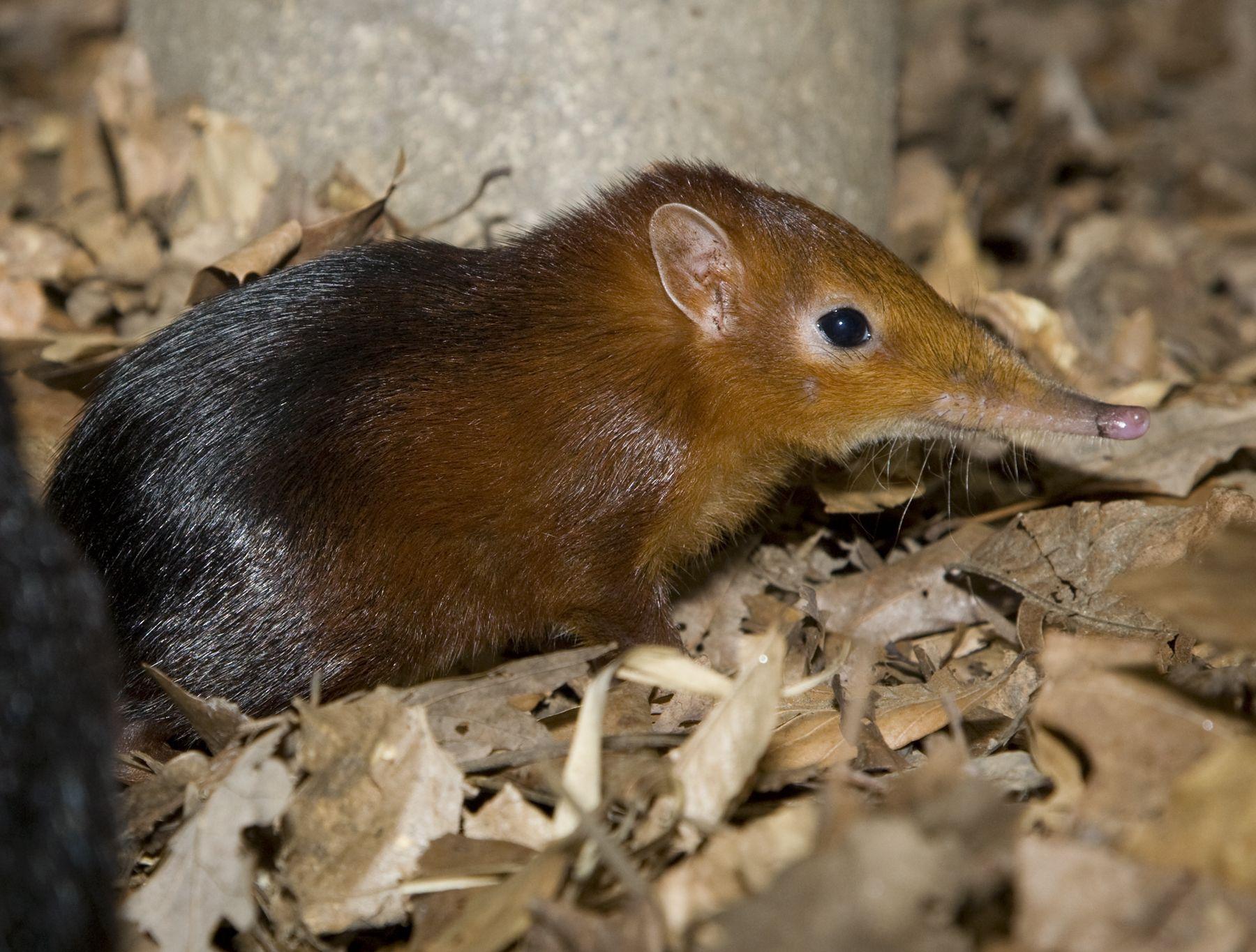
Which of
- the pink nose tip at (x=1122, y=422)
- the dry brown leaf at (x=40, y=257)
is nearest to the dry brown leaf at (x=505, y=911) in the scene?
the pink nose tip at (x=1122, y=422)

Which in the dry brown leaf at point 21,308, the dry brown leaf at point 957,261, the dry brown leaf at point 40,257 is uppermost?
the dry brown leaf at point 957,261

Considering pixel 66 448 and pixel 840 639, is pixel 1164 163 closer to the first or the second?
pixel 840 639

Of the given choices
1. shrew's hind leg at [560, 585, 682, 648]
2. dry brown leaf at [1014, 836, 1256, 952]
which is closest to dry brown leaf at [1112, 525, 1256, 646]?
dry brown leaf at [1014, 836, 1256, 952]

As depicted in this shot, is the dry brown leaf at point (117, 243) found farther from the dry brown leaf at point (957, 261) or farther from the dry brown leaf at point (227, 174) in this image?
the dry brown leaf at point (957, 261)

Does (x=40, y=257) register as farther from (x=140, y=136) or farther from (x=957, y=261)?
(x=957, y=261)

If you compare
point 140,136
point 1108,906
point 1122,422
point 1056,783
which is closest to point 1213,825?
point 1108,906

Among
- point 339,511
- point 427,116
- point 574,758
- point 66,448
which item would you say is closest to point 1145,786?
point 574,758
